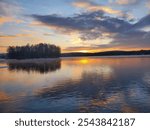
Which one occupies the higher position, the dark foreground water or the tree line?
the tree line

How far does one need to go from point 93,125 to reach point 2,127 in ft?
3.19

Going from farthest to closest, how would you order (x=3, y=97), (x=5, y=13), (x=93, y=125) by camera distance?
(x=5, y=13), (x=3, y=97), (x=93, y=125)

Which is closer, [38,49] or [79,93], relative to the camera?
[79,93]

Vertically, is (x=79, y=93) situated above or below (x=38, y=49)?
below

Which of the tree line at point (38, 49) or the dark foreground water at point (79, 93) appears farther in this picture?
the tree line at point (38, 49)

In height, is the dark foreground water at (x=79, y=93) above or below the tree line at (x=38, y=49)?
below

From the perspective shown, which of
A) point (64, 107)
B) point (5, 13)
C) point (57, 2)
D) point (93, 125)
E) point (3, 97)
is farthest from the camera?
point (5, 13)

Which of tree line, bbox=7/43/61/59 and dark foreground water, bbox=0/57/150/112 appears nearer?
dark foreground water, bbox=0/57/150/112

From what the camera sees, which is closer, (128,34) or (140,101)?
(140,101)

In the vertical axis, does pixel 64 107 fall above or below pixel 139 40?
below

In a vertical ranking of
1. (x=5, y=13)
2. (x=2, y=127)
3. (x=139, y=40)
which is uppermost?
(x=5, y=13)

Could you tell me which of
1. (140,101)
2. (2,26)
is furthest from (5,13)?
(140,101)

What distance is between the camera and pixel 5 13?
15.5ft

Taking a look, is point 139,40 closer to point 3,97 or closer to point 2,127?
point 3,97
